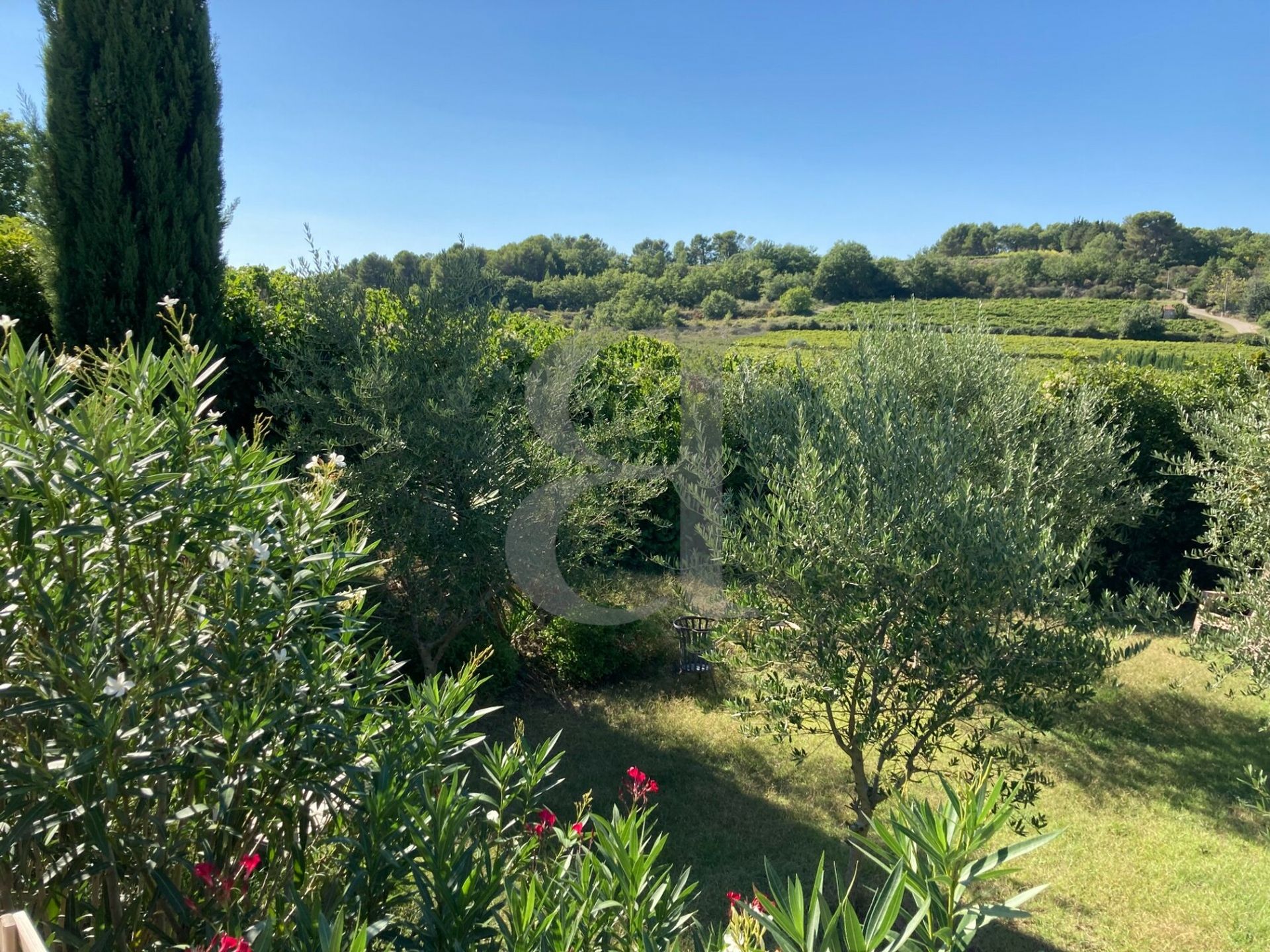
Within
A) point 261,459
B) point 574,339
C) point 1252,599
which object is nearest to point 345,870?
point 261,459

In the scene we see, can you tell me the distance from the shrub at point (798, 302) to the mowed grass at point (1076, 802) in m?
28.2

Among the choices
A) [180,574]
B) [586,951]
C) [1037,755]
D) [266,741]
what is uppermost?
[180,574]

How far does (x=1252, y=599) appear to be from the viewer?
462cm

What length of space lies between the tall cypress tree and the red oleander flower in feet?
21.1

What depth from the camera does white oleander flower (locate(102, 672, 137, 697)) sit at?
5.31 ft

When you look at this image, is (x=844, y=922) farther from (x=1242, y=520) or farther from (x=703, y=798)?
(x=1242, y=520)

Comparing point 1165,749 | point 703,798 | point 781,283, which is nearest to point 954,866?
point 703,798

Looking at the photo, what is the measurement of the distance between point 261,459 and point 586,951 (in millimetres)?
1731

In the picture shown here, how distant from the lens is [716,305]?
98.3 feet

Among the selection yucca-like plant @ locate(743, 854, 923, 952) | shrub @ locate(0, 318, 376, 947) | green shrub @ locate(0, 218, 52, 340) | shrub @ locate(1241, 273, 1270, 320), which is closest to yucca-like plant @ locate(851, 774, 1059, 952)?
yucca-like plant @ locate(743, 854, 923, 952)

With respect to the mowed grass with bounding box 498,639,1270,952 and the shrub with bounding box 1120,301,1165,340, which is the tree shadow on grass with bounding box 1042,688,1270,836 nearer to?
the mowed grass with bounding box 498,639,1270,952

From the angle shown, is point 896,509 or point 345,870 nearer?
point 345,870

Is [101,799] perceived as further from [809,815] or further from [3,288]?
[3,288]

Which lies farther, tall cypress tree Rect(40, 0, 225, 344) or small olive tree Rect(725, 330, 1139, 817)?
tall cypress tree Rect(40, 0, 225, 344)
